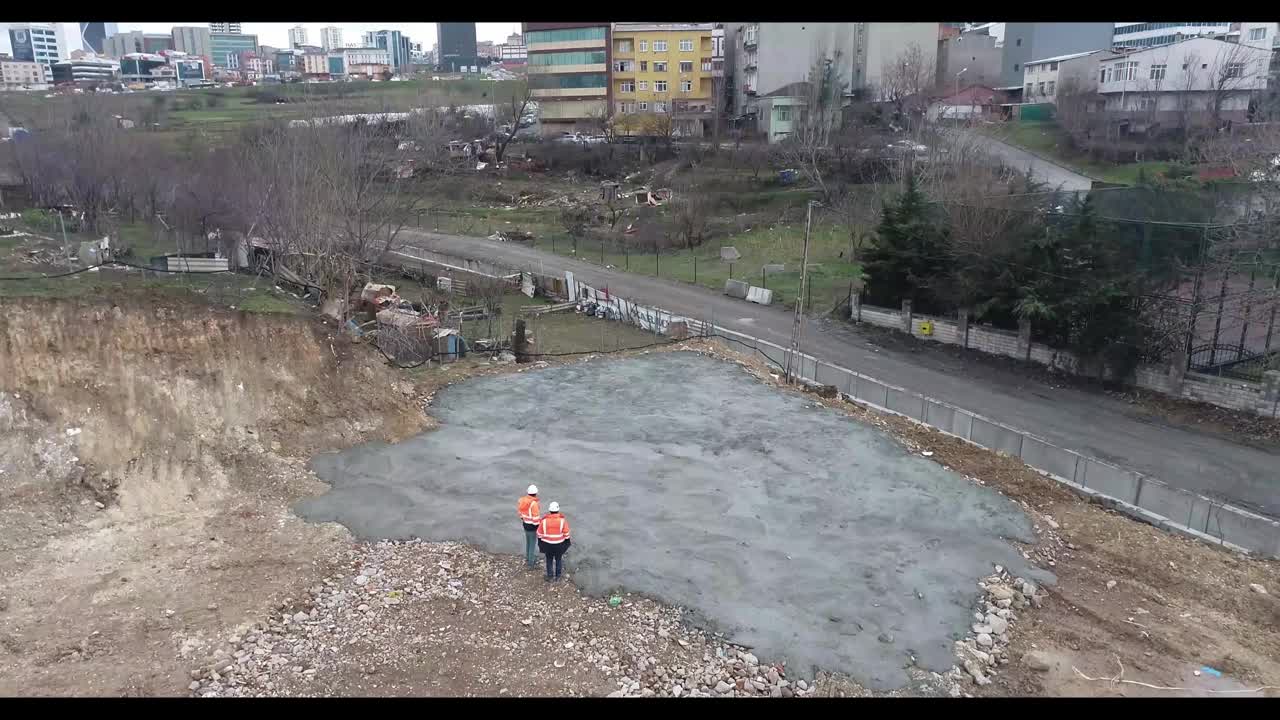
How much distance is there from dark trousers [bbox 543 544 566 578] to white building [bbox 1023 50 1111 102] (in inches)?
2344

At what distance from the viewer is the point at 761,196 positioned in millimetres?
54469

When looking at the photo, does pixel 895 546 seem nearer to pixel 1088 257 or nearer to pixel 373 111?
pixel 1088 257

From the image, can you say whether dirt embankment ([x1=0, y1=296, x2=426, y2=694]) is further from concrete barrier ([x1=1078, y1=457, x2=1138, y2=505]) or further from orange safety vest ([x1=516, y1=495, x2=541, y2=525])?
concrete barrier ([x1=1078, y1=457, x2=1138, y2=505])

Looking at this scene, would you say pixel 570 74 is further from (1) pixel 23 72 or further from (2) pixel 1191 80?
(1) pixel 23 72

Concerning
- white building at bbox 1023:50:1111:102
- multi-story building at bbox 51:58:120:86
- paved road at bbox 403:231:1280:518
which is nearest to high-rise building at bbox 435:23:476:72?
multi-story building at bbox 51:58:120:86

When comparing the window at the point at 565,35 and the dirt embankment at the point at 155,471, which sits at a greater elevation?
the window at the point at 565,35

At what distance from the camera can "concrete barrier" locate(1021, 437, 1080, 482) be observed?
58.1 ft

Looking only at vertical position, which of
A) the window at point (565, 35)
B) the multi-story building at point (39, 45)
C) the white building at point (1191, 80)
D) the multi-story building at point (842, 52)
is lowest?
the white building at point (1191, 80)

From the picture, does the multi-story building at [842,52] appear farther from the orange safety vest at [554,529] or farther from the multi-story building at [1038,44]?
the orange safety vest at [554,529]

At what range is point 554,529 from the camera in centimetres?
1274

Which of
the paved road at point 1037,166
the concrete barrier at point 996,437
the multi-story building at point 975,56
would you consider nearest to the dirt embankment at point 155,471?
the concrete barrier at point 996,437

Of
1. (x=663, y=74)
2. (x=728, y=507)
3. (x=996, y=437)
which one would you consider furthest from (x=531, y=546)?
(x=663, y=74)

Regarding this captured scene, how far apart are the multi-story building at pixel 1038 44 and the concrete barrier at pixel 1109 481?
210ft

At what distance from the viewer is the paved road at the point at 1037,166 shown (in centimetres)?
4685
